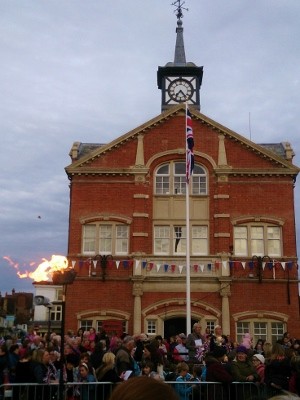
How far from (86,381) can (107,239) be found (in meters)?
17.1

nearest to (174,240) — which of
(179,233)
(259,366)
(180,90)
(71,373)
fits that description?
(179,233)

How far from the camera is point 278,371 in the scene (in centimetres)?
922

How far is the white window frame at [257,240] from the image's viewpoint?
26688 millimetres

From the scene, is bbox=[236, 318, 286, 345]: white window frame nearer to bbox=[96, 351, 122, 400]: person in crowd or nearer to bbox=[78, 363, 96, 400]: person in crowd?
bbox=[96, 351, 122, 400]: person in crowd

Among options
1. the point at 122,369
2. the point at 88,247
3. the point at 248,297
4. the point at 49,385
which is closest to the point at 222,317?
the point at 248,297

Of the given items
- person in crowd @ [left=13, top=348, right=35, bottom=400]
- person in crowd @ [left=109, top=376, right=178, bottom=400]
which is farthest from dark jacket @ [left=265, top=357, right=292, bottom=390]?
person in crowd @ [left=109, top=376, right=178, bottom=400]

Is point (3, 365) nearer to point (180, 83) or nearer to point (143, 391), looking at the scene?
point (143, 391)

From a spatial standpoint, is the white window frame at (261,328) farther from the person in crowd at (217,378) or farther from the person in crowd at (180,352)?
the person in crowd at (217,378)

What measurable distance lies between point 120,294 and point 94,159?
24.7 ft

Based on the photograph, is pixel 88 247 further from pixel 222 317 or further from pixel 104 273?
pixel 222 317

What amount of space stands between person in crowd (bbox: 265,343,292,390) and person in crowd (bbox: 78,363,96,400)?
3.31 m

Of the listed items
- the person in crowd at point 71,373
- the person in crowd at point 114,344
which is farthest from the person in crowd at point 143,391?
the person in crowd at point 114,344

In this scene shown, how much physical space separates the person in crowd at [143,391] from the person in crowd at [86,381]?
826 cm

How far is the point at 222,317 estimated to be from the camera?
83.7 ft
